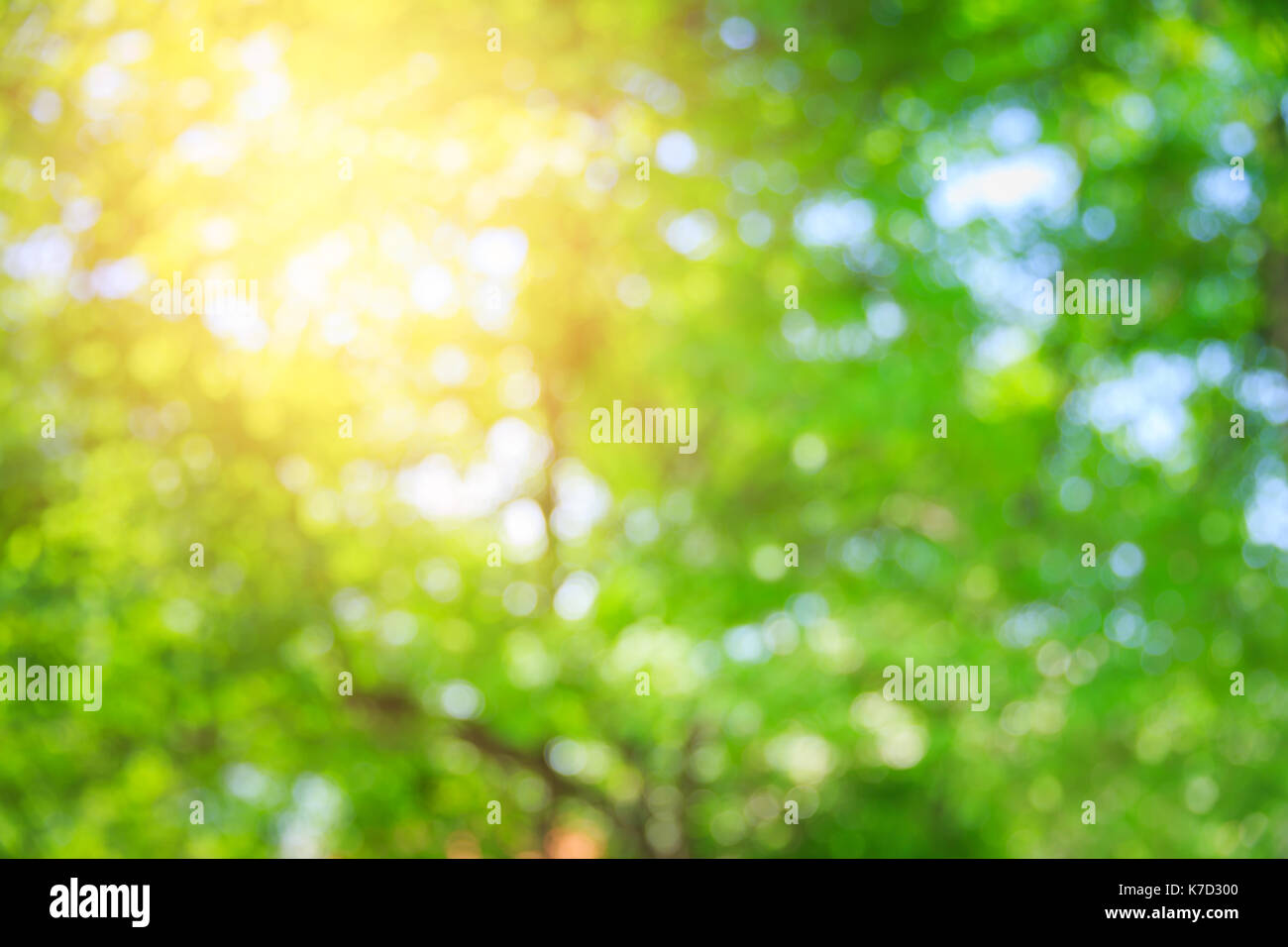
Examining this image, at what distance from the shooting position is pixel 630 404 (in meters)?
5.77

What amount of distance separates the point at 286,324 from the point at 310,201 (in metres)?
0.56

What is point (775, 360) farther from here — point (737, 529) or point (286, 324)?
point (286, 324)

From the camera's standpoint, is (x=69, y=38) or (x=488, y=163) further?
(x=488, y=163)

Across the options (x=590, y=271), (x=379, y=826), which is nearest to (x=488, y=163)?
(x=590, y=271)

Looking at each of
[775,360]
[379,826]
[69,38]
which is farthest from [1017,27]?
[379,826]

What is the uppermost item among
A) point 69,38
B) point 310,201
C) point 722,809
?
point 69,38

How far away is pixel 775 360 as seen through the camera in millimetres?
5414

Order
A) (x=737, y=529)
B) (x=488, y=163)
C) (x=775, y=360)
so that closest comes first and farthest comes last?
(x=488, y=163) → (x=775, y=360) → (x=737, y=529)

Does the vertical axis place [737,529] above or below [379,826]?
above

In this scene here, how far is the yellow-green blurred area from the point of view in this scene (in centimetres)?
418

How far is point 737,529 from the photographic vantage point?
6336mm

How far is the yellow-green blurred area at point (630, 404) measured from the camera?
13.7 feet
